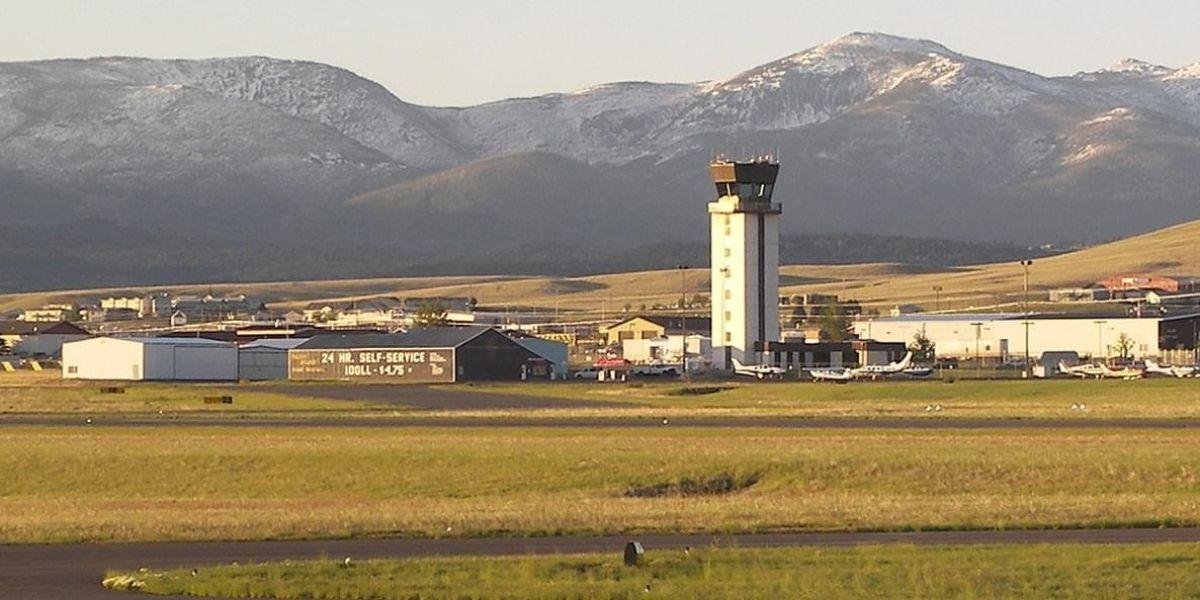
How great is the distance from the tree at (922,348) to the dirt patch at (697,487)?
116 metres

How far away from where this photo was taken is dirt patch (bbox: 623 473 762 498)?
197 ft

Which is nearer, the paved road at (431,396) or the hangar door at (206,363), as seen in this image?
the paved road at (431,396)

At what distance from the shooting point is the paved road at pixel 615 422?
85.8m

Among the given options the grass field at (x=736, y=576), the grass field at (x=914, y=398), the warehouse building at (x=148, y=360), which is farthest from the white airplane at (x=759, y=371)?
the grass field at (x=736, y=576)

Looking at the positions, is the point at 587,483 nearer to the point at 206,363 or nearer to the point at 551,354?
the point at 551,354

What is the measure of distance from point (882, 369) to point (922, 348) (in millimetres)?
28537

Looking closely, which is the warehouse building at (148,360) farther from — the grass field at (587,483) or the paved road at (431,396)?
the grass field at (587,483)

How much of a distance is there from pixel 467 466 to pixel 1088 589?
30.9m

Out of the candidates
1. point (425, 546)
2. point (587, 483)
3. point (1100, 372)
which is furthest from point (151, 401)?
point (425, 546)

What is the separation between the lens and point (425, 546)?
4481cm

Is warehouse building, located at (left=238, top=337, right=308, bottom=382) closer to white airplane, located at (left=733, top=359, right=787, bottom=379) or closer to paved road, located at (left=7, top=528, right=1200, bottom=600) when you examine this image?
white airplane, located at (left=733, top=359, right=787, bottom=379)

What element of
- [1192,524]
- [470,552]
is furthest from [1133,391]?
[470,552]

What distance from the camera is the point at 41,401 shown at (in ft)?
413

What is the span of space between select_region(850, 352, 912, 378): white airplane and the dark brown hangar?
77.9 ft
